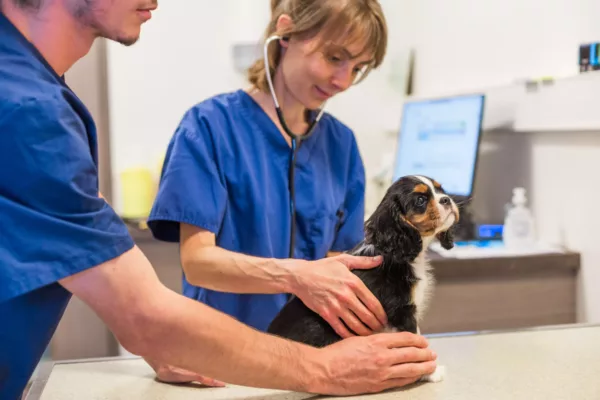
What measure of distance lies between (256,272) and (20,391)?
0.46 meters

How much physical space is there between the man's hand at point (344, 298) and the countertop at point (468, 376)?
108 millimetres

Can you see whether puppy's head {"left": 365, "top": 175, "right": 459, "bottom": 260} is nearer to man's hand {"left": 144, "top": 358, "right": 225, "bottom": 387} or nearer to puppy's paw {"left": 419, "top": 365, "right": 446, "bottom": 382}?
puppy's paw {"left": 419, "top": 365, "right": 446, "bottom": 382}

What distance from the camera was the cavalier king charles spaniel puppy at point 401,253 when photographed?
3.33 ft

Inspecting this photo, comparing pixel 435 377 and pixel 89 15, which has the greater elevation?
pixel 89 15

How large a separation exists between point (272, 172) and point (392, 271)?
416 millimetres

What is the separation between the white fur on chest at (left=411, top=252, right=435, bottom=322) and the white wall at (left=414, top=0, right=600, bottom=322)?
863 millimetres

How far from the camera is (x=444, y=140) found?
231 cm

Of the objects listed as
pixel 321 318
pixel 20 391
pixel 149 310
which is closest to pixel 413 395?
pixel 321 318

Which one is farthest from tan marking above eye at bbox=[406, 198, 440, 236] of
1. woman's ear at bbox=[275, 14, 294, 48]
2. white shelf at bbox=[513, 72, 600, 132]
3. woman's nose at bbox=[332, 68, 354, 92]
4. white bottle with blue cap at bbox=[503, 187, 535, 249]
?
white bottle with blue cap at bbox=[503, 187, 535, 249]

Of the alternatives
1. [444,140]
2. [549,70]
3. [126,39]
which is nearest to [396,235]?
[126,39]

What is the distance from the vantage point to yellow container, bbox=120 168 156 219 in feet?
9.97

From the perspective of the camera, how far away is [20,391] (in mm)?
787

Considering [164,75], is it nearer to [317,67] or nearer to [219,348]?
[317,67]

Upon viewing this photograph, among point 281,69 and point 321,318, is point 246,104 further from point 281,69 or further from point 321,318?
point 321,318
